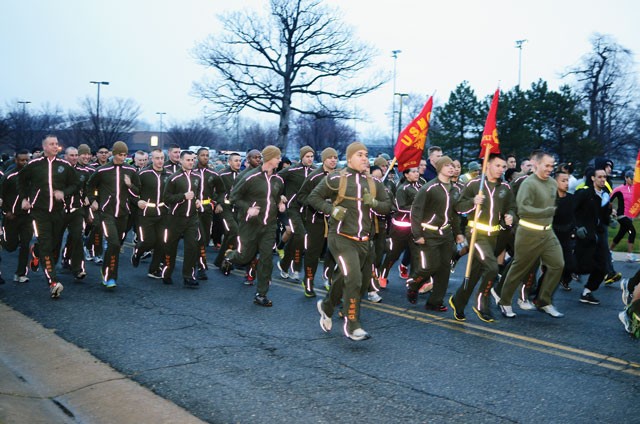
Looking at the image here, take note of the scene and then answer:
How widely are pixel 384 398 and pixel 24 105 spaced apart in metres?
69.2

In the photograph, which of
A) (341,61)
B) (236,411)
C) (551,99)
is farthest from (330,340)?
(551,99)

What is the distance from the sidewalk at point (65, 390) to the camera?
480cm

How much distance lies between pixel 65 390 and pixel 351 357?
2.53 m

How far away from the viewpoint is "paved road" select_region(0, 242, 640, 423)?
5.05m

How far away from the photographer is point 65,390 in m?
5.38

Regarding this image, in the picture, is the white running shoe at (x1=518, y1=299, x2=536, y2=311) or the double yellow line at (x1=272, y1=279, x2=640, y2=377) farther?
the white running shoe at (x1=518, y1=299, x2=536, y2=311)

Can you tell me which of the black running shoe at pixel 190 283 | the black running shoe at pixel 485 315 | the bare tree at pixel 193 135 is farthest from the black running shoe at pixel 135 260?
the bare tree at pixel 193 135

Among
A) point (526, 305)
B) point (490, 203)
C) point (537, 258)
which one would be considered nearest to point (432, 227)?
point (490, 203)

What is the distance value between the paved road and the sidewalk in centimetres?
18

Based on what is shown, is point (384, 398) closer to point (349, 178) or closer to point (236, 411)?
point (236, 411)

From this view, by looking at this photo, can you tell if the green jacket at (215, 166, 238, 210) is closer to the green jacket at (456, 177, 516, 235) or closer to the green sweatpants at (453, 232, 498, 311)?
the green jacket at (456, 177, 516, 235)

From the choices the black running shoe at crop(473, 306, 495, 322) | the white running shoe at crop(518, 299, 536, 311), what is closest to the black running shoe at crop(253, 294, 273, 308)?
the black running shoe at crop(473, 306, 495, 322)

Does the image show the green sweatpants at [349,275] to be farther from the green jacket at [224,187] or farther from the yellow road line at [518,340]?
the green jacket at [224,187]

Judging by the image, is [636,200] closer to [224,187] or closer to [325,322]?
[325,322]
